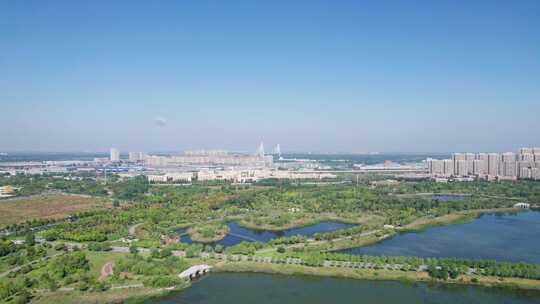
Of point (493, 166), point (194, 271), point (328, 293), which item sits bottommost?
point (328, 293)

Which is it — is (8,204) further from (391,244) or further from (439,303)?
(439,303)

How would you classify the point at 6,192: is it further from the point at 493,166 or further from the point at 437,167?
the point at 493,166

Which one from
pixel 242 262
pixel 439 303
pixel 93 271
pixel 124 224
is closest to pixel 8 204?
pixel 124 224

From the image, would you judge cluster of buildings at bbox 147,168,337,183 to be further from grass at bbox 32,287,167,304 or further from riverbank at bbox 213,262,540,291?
grass at bbox 32,287,167,304

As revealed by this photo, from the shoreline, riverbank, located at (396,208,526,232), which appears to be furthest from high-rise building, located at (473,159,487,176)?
the shoreline

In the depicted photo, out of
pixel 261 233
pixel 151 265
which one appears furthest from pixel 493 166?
pixel 151 265

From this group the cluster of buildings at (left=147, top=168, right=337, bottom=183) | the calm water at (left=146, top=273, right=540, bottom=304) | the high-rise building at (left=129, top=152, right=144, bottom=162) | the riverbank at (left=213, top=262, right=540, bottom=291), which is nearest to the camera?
the calm water at (left=146, top=273, right=540, bottom=304)
